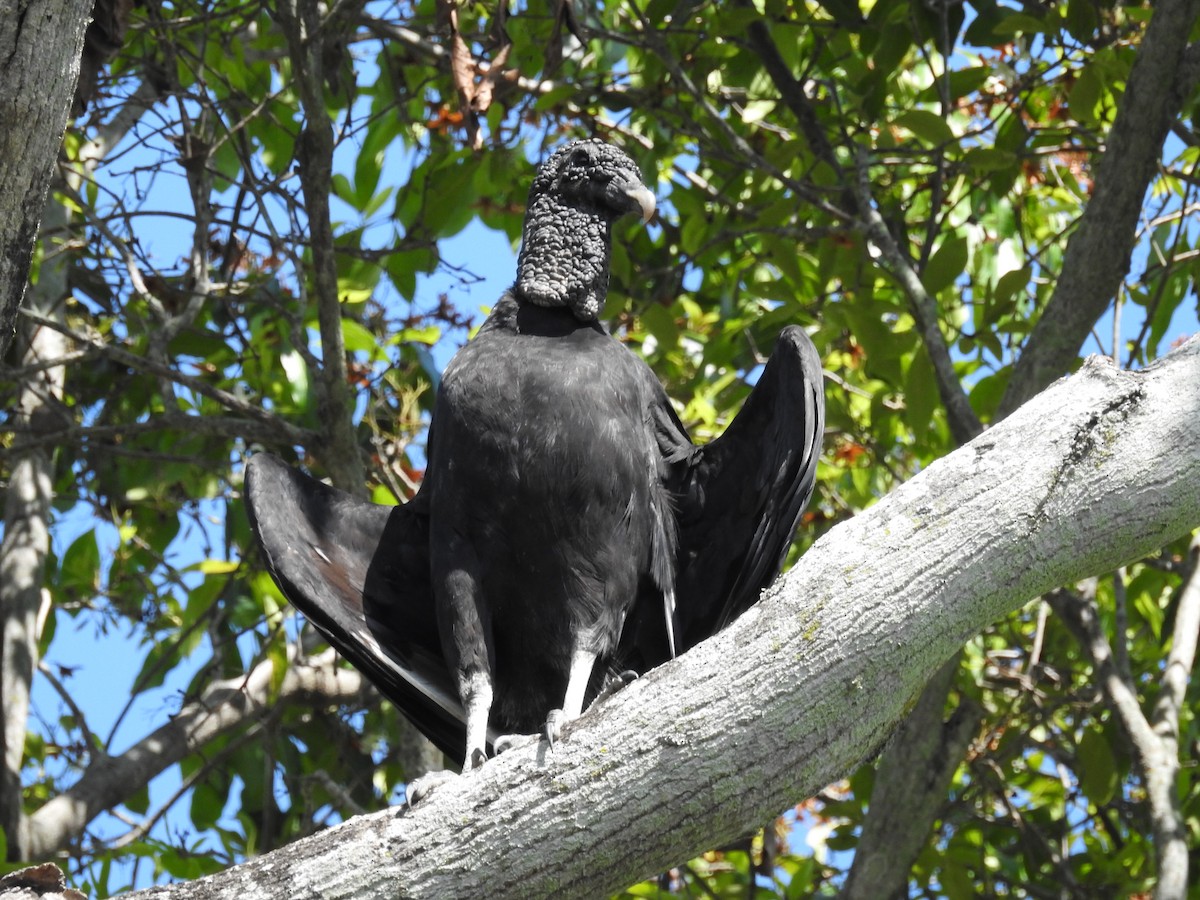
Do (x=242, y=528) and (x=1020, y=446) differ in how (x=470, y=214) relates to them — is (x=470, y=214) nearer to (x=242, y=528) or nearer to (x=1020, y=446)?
(x=242, y=528)

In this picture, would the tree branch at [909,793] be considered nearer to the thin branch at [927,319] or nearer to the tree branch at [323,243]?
the thin branch at [927,319]

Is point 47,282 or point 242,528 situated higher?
point 47,282

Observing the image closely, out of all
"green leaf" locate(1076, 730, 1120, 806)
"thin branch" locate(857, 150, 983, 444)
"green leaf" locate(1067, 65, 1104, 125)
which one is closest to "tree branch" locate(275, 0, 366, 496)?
"thin branch" locate(857, 150, 983, 444)

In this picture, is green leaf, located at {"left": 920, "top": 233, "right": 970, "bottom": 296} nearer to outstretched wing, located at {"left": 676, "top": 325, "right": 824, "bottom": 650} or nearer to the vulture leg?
outstretched wing, located at {"left": 676, "top": 325, "right": 824, "bottom": 650}

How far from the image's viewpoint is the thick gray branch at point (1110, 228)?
4340 millimetres

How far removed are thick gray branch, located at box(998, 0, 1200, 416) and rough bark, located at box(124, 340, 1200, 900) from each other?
6.30 ft

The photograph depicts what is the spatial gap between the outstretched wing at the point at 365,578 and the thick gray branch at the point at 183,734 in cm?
124

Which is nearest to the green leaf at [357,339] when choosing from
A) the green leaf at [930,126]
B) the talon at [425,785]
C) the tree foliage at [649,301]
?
the tree foliage at [649,301]

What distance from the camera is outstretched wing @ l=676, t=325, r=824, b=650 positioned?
3207 millimetres

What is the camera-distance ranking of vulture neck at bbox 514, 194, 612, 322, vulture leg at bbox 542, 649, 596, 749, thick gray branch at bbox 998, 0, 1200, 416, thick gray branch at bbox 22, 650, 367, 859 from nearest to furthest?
vulture leg at bbox 542, 649, 596, 749
vulture neck at bbox 514, 194, 612, 322
thick gray branch at bbox 998, 0, 1200, 416
thick gray branch at bbox 22, 650, 367, 859

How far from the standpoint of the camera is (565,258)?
11.9 ft

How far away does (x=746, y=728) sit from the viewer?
236cm

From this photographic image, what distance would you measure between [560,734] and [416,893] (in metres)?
0.34

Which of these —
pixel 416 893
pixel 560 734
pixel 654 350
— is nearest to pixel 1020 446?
pixel 560 734
